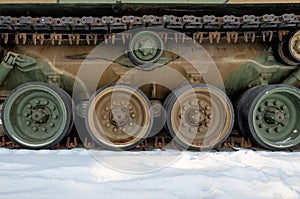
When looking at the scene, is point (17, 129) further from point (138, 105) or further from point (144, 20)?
point (144, 20)

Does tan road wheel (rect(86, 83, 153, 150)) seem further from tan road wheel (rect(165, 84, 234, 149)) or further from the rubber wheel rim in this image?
the rubber wheel rim

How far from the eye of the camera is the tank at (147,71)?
4496 millimetres

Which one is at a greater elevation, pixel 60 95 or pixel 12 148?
pixel 60 95

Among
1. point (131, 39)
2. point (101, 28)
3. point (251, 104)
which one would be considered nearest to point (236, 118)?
point (251, 104)

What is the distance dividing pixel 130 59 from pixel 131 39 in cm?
30

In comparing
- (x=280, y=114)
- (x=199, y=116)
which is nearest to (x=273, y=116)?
(x=280, y=114)

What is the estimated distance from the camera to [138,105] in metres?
4.73

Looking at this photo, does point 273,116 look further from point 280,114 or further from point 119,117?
point 119,117

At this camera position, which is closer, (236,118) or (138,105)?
(138,105)

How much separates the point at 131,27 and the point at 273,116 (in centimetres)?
225

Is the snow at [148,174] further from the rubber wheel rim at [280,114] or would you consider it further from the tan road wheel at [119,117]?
the rubber wheel rim at [280,114]

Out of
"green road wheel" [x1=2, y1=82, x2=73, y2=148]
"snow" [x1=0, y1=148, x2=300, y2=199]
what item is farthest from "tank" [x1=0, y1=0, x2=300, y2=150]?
"snow" [x1=0, y1=148, x2=300, y2=199]

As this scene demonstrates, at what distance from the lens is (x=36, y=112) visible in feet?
15.3

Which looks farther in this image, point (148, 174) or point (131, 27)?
point (131, 27)
